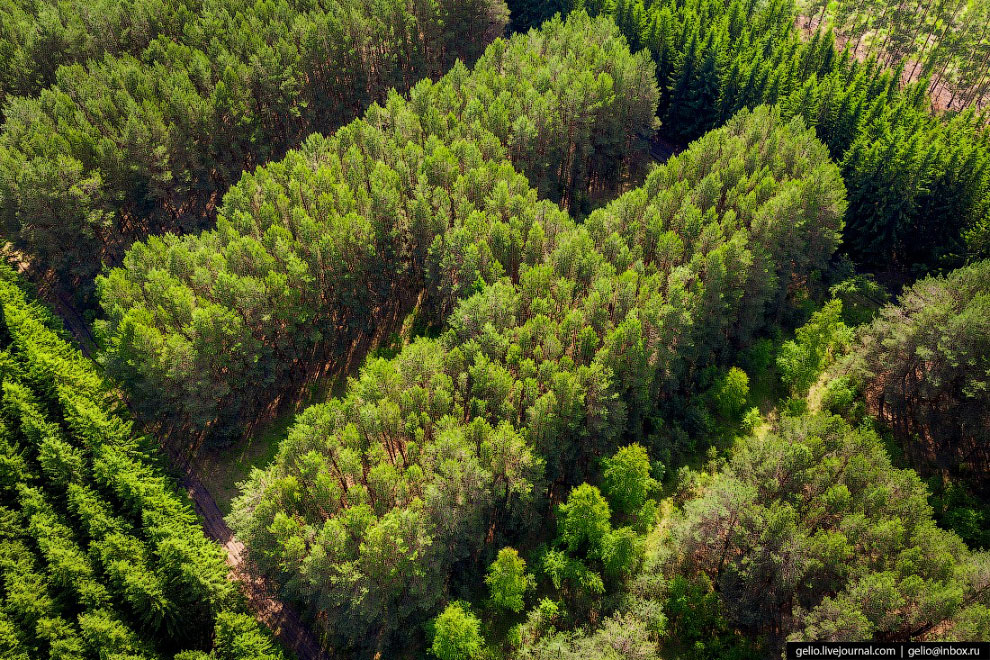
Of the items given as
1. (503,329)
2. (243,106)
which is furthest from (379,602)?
(243,106)

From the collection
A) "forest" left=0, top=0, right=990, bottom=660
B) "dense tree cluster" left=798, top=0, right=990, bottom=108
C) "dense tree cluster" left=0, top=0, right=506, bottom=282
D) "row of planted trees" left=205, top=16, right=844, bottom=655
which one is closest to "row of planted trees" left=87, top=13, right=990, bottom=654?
"row of planted trees" left=205, top=16, right=844, bottom=655

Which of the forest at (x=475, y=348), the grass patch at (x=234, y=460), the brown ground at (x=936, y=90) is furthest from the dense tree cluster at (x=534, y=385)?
the brown ground at (x=936, y=90)

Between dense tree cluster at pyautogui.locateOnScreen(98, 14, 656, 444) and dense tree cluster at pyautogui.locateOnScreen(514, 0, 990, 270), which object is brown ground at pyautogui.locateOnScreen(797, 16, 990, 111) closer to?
dense tree cluster at pyautogui.locateOnScreen(514, 0, 990, 270)

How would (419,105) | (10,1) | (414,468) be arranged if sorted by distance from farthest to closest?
(10,1)
(419,105)
(414,468)

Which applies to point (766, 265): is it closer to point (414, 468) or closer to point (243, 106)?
point (414, 468)

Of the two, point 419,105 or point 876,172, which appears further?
point 419,105

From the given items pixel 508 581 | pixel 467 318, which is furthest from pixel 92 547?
pixel 467 318
